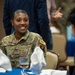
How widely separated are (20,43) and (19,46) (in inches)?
1.4

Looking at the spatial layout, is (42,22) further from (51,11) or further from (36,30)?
(51,11)

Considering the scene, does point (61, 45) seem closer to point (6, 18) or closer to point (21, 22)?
point (6, 18)

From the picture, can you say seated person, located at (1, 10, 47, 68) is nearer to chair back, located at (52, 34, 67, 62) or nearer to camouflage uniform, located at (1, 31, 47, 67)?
camouflage uniform, located at (1, 31, 47, 67)

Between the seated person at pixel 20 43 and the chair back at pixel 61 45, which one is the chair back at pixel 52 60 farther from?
the chair back at pixel 61 45

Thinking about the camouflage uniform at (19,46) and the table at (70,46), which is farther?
the table at (70,46)

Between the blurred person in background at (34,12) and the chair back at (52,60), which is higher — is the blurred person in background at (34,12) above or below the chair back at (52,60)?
above

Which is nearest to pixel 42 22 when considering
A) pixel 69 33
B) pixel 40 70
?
pixel 40 70

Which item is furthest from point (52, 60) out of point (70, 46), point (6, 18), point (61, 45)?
point (70, 46)

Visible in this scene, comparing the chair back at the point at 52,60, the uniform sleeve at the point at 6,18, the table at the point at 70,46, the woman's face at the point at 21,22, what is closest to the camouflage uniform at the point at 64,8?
the table at the point at 70,46

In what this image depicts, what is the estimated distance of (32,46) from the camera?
9.28ft

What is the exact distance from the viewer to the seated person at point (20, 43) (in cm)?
279

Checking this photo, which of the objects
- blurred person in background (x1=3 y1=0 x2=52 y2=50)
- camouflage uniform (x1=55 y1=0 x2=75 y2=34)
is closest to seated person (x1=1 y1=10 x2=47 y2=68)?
blurred person in background (x1=3 y1=0 x2=52 y2=50)

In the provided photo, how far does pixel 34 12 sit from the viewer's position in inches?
137

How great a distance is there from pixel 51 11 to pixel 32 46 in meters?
1.34
